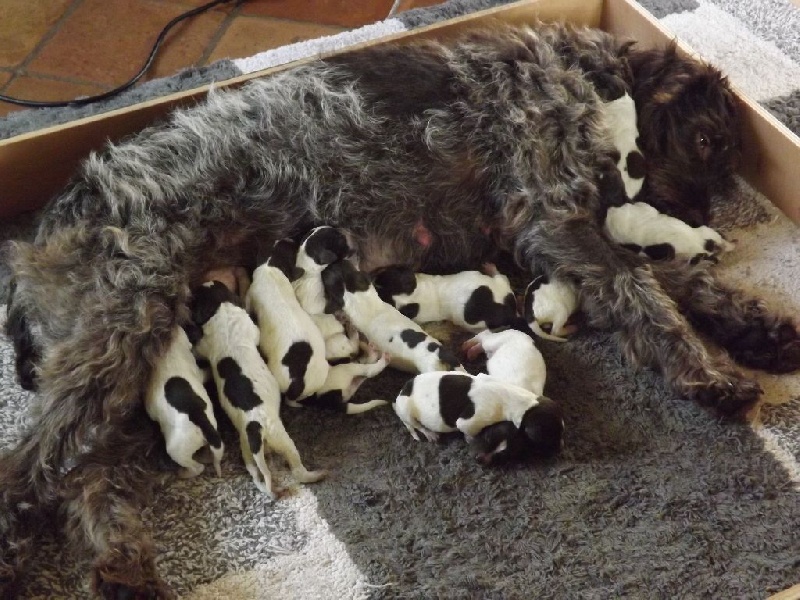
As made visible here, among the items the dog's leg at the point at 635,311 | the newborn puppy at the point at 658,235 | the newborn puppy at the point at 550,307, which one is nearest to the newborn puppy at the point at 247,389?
the newborn puppy at the point at 550,307

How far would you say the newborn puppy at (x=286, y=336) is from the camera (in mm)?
2000

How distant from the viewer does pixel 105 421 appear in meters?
1.92

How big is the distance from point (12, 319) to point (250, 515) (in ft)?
2.51

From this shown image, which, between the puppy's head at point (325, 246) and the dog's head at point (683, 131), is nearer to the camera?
the puppy's head at point (325, 246)

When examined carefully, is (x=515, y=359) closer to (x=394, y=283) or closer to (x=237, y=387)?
(x=394, y=283)

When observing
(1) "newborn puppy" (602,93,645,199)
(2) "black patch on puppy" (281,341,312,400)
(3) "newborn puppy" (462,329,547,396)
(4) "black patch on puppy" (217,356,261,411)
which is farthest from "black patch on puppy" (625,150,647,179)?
(4) "black patch on puppy" (217,356,261,411)

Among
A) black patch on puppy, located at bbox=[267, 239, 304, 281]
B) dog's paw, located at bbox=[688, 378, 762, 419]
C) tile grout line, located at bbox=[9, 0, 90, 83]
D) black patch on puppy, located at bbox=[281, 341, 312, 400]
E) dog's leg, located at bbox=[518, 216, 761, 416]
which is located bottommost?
dog's paw, located at bbox=[688, 378, 762, 419]

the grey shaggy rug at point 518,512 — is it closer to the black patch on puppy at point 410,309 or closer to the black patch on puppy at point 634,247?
the black patch on puppy at point 410,309

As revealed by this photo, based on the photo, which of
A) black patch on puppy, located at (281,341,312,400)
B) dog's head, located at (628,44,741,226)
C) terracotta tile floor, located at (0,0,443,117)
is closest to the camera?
black patch on puppy, located at (281,341,312,400)

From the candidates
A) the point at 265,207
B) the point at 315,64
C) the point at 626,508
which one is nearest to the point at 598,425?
the point at 626,508

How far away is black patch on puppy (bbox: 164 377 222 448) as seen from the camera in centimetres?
189

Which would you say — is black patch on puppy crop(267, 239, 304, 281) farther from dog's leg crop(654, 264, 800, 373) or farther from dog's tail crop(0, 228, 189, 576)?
dog's leg crop(654, 264, 800, 373)

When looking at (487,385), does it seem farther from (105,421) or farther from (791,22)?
(791,22)

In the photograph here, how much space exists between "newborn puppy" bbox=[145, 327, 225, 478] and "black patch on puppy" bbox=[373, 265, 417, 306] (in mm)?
522
